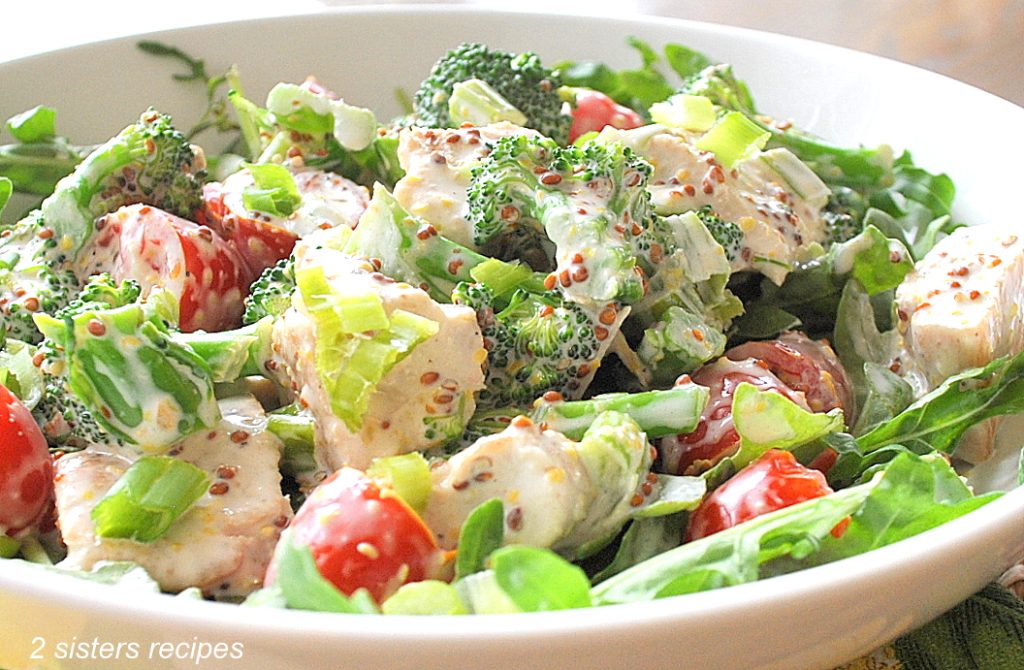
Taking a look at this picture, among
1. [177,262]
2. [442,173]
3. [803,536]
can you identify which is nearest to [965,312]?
[803,536]

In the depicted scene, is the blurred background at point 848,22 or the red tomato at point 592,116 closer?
the red tomato at point 592,116

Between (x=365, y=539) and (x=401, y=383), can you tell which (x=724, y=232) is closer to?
(x=401, y=383)

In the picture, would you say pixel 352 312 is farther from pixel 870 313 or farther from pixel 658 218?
pixel 870 313

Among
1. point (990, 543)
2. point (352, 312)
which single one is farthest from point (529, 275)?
point (990, 543)

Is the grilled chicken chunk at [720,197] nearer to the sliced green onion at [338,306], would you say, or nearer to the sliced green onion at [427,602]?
the sliced green onion at [338,306]

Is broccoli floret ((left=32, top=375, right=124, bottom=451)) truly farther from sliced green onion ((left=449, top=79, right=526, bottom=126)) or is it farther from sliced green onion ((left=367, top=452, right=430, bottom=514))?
sliced green onion ((left=449, top=79, right=526, bottom=126))

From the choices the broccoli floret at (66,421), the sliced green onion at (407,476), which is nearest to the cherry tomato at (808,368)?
the sliced green onion at (407,476)
